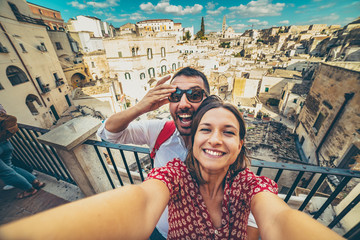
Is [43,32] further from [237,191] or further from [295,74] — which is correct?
[295,74]

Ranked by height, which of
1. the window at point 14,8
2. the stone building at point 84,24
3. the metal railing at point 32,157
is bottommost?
the metal railing at point 32,157

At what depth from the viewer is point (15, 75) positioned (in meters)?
12.0

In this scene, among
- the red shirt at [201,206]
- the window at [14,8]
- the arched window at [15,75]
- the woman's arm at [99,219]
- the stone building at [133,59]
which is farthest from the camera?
the stone building at [133,59]

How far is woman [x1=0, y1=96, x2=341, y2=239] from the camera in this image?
34.8 inches

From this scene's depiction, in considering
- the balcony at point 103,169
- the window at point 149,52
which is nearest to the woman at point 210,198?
the balcony at point 103,169

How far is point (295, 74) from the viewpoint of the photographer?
24188 millimetres

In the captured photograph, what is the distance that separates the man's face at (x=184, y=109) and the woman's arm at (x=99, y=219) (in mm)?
1010

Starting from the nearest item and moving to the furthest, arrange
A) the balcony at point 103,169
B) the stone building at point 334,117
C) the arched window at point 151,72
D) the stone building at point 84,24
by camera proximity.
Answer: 1. the balcony at point 103,169
2. the stone building at point 334,117
3. the arched window at point 151,72
4. the stone building at point 84,24

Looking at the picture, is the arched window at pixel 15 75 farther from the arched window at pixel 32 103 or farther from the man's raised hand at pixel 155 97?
the man's raised hand at pixel 155 97

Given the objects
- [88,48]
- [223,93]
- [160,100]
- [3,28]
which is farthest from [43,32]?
[223,93]

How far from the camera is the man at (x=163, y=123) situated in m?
1.91

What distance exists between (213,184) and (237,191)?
0.25m

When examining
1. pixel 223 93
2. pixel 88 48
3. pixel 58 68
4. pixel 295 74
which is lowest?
pixel 223 93

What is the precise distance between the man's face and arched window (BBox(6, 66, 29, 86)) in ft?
54.4
